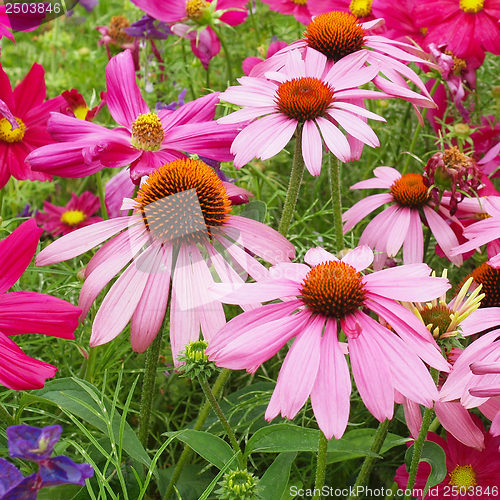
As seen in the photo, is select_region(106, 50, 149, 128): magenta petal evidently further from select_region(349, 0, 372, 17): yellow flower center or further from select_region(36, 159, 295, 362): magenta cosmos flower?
select_region(349, 0, 372, 17): yellow flower center

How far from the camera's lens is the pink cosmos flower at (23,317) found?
0.55 meters

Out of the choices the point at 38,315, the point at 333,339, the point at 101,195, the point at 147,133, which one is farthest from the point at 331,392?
the point at 101,195

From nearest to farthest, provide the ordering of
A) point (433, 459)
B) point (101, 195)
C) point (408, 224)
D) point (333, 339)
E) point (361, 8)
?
point (333, 339) → point (433, 459) → point (408, 224) → point (101, 195) → point (361, 8)

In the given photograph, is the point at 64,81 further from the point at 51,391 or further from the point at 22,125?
the point at 51,391

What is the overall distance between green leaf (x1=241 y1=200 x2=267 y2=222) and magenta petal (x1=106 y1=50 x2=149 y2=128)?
0.60ft

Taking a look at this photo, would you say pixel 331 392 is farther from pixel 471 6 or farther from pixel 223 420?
pixel 471 6

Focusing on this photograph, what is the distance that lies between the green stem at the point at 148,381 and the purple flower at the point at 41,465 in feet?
0.76

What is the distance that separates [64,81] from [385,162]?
2.29 feet

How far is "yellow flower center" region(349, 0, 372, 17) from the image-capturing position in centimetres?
111

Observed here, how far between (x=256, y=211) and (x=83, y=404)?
266 millimetres

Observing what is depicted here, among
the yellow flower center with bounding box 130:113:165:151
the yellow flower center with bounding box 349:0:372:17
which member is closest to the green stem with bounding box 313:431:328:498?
the yellow flower center with bounding box 130:113:165:151

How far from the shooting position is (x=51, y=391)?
64cm

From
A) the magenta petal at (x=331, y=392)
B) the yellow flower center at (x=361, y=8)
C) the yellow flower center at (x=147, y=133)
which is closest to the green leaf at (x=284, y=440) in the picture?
the magenta petal at (x=331, y=392)

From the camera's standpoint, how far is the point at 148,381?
0.68 meters
